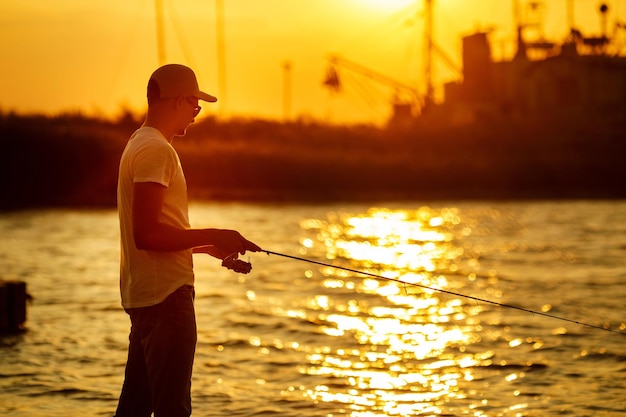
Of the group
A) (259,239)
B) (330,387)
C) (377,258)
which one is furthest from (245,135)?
(330,387)

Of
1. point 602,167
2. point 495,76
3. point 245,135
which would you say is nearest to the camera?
point 602,167

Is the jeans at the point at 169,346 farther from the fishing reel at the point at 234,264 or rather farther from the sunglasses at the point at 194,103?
the sunglasses at the point at 194,103

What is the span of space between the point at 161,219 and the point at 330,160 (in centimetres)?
4263

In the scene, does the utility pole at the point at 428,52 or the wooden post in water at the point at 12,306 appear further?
the utility pole at the point at 428,52

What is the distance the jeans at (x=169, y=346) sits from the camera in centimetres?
523

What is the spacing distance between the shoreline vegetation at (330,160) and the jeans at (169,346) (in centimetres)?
3492

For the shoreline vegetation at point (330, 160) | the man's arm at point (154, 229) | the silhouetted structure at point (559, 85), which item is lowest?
the man's arm at point (154, 229)

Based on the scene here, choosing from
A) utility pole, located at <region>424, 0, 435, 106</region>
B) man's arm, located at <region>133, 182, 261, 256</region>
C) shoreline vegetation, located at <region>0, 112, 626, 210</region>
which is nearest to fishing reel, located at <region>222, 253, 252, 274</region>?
man's arm, located at <region>133, 182, 261, 256</region>

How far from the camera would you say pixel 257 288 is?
55.5 ft

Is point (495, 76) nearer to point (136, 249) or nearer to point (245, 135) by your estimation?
point (245, 135)

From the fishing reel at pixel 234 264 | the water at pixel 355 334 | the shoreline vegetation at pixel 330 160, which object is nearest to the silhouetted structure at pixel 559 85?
the shoreline vegetation at pixel 330 160

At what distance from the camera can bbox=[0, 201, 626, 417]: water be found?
29.4ft

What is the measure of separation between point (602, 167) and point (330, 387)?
44.7 meters

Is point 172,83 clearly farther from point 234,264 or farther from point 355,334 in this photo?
point 355,334
